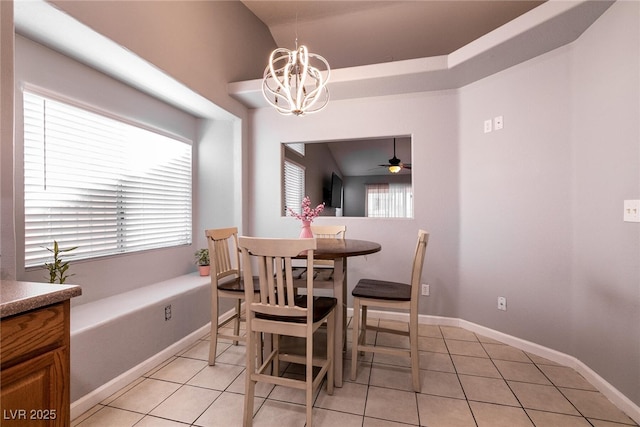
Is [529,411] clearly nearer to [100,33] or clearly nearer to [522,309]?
[522,309]

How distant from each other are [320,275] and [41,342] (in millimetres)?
1821

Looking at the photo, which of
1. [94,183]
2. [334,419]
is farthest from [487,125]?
[94,183]

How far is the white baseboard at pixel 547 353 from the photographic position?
5.81 feet

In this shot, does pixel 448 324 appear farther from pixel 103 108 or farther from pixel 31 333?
pixel 103 108

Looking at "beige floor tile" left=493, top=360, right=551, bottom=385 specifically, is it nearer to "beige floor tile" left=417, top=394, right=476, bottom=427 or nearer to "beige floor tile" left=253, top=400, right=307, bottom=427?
"beige floor tile" left=417, top=394, right=476, bottom=427

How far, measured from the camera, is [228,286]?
2.33m

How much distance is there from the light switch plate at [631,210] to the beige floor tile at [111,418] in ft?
10.3

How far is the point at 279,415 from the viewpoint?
1.72 m

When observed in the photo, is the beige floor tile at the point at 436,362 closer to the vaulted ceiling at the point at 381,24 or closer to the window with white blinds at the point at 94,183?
the window with white blinds at the point at 94,183

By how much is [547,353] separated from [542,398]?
26.9 inches

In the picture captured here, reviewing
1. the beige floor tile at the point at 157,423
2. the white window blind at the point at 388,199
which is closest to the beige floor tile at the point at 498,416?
the beige floor tile at the point at 157,423

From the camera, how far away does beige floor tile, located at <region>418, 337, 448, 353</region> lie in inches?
101

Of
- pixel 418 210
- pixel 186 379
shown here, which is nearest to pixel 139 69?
pixel 186 379

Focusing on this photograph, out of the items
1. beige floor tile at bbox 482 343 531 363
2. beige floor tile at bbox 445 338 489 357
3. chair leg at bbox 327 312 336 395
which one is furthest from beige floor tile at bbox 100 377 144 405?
beige floor tile at bbox 482 343 531 363
